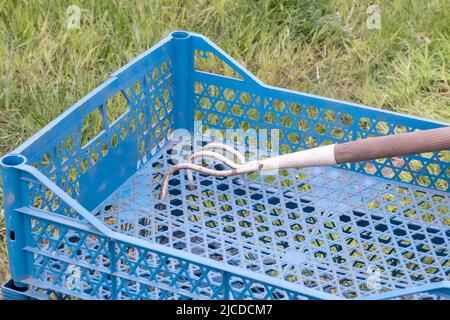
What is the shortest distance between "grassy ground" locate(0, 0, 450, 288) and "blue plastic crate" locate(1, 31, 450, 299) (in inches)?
19.3

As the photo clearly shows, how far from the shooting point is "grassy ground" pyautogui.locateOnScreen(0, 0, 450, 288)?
2539 mm

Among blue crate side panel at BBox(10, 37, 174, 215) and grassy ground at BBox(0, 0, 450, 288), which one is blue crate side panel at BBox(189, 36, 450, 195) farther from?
grassy ground at BBox(0, 0, 450, 288)

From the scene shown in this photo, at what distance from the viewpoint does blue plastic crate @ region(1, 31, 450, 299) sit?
5.24 ft

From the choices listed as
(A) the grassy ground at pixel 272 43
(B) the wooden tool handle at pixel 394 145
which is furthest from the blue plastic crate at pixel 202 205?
(A) the grassy ground at pixel 272 43

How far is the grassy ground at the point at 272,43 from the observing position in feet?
8.33

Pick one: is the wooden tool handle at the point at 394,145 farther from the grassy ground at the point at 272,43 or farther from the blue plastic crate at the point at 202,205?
the grassy ground at the point at 272,43

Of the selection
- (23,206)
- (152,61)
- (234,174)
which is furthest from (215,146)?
(23,206)

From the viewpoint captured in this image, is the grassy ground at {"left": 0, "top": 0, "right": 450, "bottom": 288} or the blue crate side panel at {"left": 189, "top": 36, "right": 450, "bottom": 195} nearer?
the blue crate side panel at {"left": 189, "top": 36, "right": 450, "bottom": 195}

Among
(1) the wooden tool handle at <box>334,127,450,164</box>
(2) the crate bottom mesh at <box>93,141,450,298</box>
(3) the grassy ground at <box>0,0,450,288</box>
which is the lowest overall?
(2) the crate bottom mesh at <box>93,141,450,298</box>

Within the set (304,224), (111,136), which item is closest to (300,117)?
(304,224)

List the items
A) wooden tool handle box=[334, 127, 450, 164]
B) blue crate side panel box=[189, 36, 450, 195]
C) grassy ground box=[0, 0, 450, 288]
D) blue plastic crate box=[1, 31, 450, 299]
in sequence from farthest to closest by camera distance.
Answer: grassy ground box=[0, 0, 450, 288]
blue crate side panel box=[189, 36, 450, 195]
wooden tool handle box=[334, 127, 450, 164]
blue plastic crate box=[1, 31, 450, 299]

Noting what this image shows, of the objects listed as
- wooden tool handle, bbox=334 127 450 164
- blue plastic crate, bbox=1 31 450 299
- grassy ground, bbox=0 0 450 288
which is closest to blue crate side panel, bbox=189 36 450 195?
blue plastic crate, bbox=1 31 450 299

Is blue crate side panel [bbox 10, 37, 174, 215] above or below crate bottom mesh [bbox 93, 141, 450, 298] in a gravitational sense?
above

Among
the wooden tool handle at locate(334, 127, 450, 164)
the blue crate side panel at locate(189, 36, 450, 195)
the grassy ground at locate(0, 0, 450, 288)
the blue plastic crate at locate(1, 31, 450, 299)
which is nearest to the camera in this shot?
the blue plastic crate at locate(1, 31, 450, 299)
